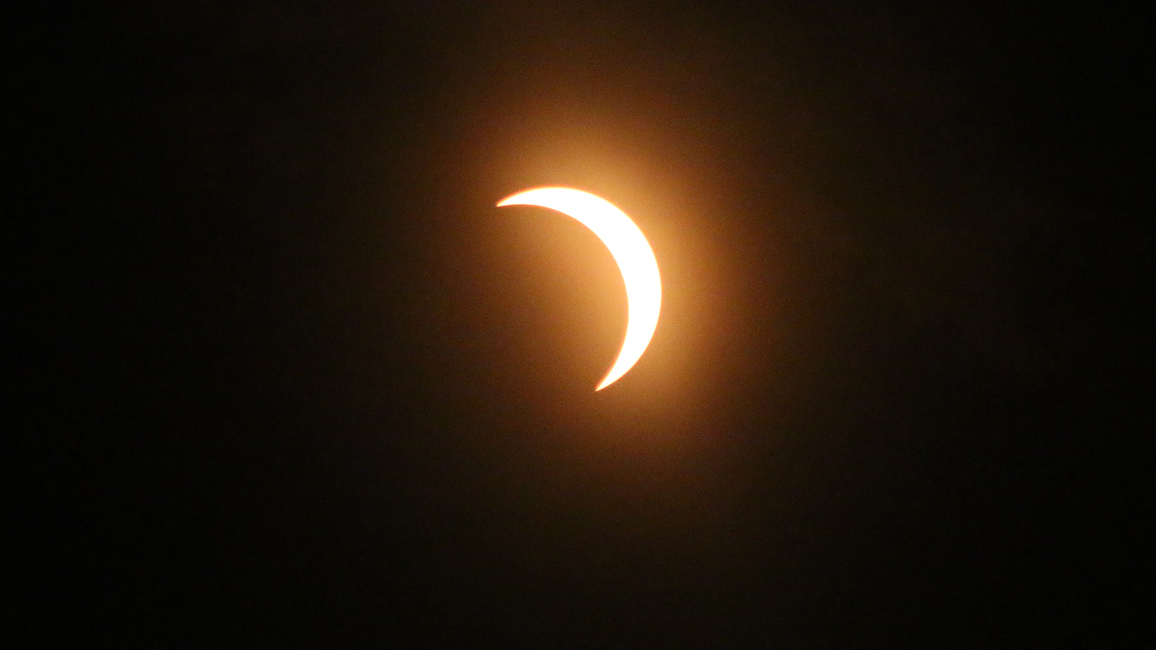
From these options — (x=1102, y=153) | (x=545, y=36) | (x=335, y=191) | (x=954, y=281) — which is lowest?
(x=335, y=191)

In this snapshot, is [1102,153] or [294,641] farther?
[1102,153]

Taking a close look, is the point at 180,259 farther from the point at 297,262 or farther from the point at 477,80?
the point at 477,80

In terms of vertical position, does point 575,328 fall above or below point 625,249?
below

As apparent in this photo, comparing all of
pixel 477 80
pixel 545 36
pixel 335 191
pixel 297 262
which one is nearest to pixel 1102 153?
pixel 545 36
